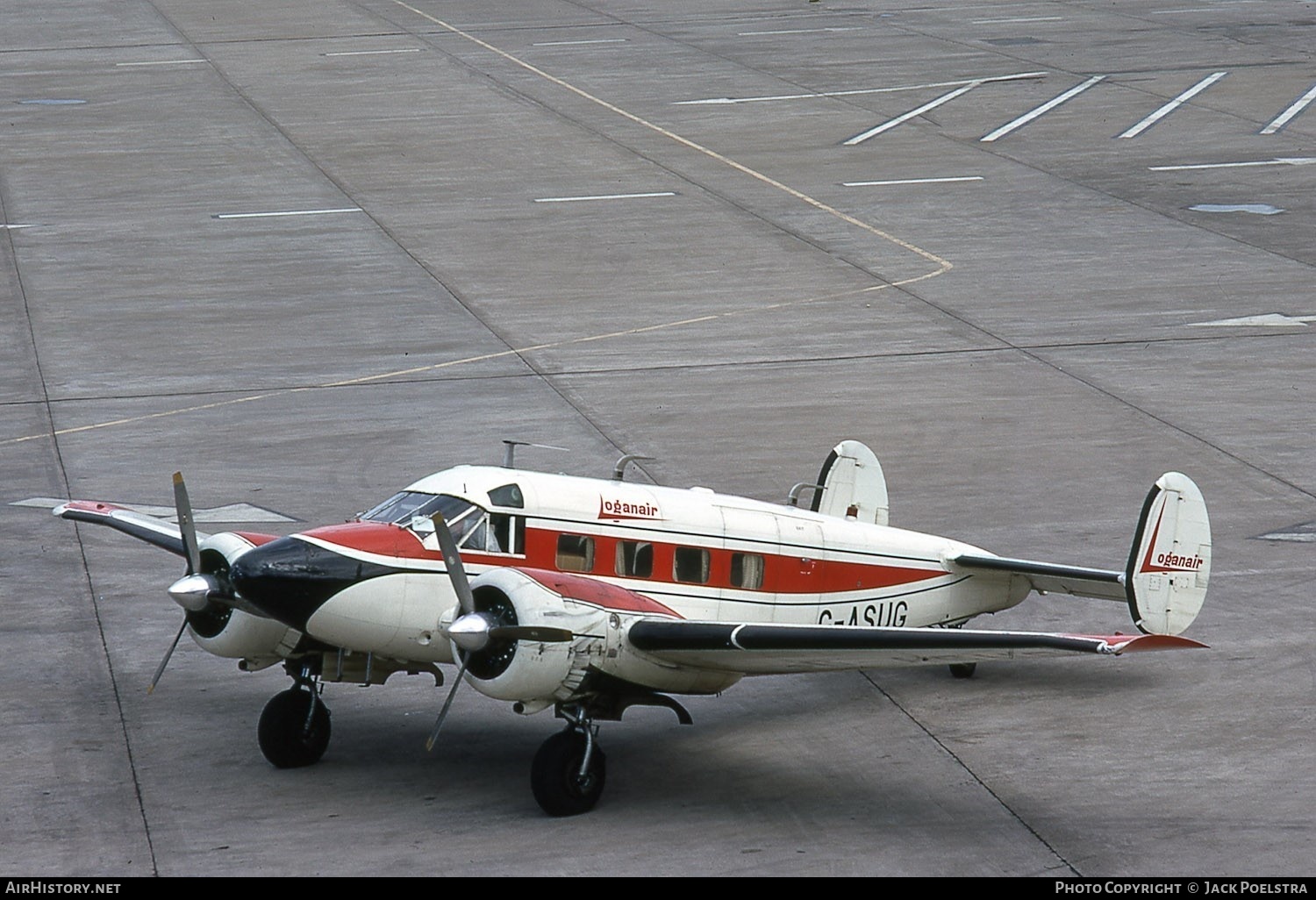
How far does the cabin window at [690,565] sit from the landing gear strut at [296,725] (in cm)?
349

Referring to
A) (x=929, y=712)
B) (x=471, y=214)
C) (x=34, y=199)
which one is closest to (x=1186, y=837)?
(x=929, y=712)

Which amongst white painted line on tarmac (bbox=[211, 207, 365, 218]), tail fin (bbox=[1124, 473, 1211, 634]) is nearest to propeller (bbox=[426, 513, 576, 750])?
tail fin (bbox=[1124, 473, 1211, 634])

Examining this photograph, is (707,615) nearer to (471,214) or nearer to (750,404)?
(750,404)

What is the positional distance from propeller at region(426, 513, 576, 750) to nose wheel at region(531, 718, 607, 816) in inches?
38.6

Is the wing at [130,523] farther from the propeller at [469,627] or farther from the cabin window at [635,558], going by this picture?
the cabin window at [635,558]

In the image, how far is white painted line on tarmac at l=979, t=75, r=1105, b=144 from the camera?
173 feet

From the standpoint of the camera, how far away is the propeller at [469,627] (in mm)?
16016

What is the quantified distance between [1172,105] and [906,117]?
769cm

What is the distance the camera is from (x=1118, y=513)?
25234 millimetres

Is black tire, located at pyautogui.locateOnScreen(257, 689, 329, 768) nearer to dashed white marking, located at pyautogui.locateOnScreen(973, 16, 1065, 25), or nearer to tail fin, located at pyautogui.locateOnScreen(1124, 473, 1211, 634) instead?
tail fin, located at pyautogui.locateOnScreen(1124, 473, 1211, 634)

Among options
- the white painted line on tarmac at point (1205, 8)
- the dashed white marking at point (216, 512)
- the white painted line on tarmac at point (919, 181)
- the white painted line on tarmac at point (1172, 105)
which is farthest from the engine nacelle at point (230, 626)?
the white painted line on tarmac at point (1205, 8)

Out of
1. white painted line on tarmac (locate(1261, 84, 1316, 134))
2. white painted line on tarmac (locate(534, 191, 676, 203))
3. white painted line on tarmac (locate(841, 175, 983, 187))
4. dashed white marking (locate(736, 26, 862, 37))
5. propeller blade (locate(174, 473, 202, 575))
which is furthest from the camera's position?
dashed white marking (locate(736, 26, 862, 37))

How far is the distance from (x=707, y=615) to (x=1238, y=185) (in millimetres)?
31896
